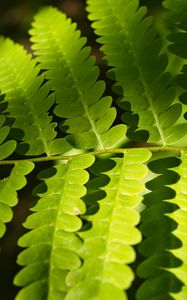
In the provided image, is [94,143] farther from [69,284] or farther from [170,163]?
[69,284]

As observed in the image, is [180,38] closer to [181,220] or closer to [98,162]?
[98,162]

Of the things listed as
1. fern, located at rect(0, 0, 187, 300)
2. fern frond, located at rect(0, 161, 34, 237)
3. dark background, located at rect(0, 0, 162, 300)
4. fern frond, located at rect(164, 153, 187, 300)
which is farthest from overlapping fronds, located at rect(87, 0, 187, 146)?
dark background, located at rect(0, 0, 162, 300)

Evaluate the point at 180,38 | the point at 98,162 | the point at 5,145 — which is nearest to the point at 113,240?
the point at 98,162

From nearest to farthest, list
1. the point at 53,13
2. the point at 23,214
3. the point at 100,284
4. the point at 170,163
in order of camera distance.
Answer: the point at 100,284 → the point at 170,163 → the point at 53,13 → the point at 23,214

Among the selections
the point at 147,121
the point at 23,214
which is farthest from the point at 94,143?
the point at 23,214

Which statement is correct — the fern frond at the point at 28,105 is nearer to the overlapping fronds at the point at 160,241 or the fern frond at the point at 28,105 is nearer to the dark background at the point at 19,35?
the overlapping fronds at the point at 160,241

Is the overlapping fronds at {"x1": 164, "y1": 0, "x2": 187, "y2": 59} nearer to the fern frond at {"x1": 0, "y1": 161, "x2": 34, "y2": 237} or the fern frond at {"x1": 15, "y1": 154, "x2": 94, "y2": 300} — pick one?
the fern frond at {"x1": 15, "y1": 154, "x2": 94, "y2": 300}

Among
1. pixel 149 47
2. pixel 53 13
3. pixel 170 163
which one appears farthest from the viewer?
pixel 53 13
